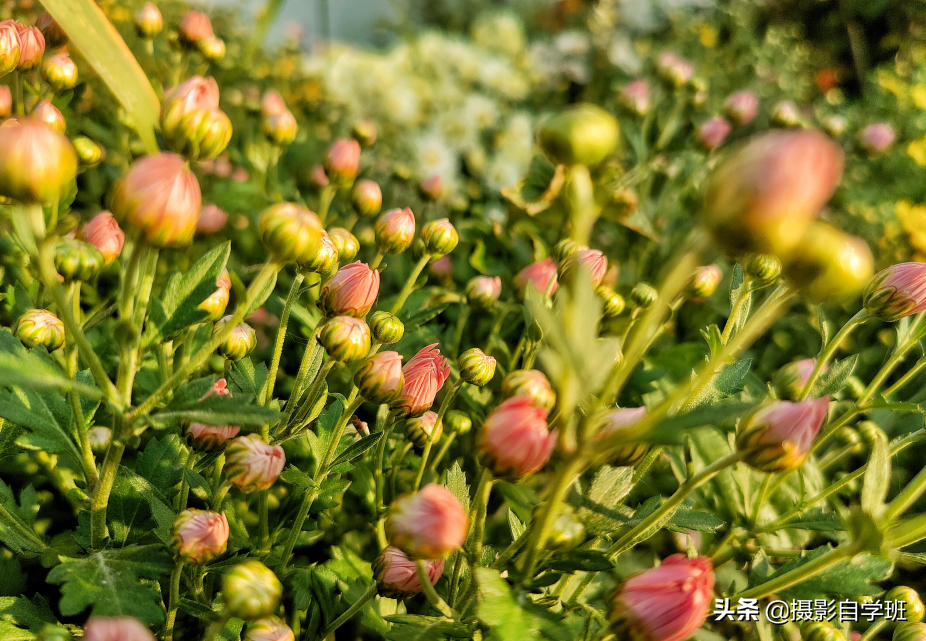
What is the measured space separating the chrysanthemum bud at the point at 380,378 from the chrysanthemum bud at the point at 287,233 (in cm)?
13

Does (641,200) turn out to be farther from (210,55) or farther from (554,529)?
(554,529)

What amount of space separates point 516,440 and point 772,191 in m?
0.19

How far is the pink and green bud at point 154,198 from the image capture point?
0.34m

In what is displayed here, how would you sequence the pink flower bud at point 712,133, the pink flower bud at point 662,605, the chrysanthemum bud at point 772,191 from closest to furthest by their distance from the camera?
1. the chrysanthemum bud at point 772,191
2. the pink flower bud at point 662,605
3. the pink flower bud at point 712,133

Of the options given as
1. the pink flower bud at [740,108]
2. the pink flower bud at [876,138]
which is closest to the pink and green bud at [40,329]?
the pink flower bud at [740,108]

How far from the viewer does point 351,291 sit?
0.53 m

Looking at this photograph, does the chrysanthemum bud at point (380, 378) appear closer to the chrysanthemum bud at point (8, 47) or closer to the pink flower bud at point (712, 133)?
the chrysanthemum bud at point (8, 47)

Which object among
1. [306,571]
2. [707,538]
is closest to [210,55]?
[306,571]

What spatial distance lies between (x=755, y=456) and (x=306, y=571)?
377mm

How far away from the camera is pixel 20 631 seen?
451 millimetres

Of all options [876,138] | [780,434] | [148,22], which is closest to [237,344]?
[780,434]

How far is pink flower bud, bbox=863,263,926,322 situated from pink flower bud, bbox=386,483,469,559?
45cm

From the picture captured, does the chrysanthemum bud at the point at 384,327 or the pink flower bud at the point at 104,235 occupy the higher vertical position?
the pink flower bud at the point at 104,235

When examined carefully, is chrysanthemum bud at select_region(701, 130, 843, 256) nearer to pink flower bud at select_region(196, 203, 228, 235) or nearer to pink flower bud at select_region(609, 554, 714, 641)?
pink flower bud at select_region(609, 554, 714, 641)
